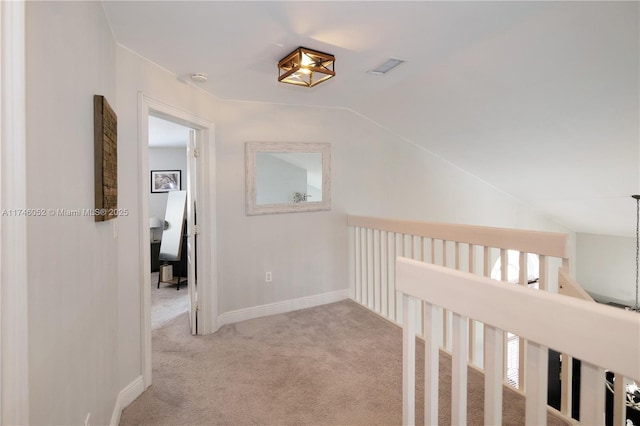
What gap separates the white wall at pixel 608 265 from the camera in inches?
230

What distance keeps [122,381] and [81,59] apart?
1854mm

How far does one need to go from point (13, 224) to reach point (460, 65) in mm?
2758

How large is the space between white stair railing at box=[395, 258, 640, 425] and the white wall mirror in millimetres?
2650

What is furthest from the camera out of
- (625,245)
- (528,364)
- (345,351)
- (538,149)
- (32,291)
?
(625,245)

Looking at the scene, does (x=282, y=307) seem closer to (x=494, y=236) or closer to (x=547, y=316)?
(x=494, y=236)

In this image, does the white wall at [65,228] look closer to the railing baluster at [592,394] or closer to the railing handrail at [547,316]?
the railing handrail at [547,316]

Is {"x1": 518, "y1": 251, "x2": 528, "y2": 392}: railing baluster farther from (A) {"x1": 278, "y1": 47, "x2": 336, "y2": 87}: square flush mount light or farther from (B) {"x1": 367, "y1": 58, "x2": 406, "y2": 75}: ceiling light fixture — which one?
(A) {"x1": 278, "y1": 47, "x2": 336, "y2": 87}: square flush mount light

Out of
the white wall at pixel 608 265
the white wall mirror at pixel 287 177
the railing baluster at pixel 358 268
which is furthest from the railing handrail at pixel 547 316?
the white wall at pixel 608 265

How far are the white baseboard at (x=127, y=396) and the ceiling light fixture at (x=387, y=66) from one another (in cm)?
283

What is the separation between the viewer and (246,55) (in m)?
2.40

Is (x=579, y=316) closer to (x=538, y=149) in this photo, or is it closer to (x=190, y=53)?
(x=190, y=53)

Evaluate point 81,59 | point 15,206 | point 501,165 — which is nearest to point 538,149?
point 501,165

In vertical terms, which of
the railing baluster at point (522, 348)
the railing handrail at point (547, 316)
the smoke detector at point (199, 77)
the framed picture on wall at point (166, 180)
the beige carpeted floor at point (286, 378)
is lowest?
the beige carpeted floor at point (286, 378)

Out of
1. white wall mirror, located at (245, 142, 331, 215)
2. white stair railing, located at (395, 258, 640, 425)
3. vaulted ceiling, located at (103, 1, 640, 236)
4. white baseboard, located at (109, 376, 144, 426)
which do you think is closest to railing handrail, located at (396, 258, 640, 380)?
white stair railing, located at (395, 258, 640, 425)
